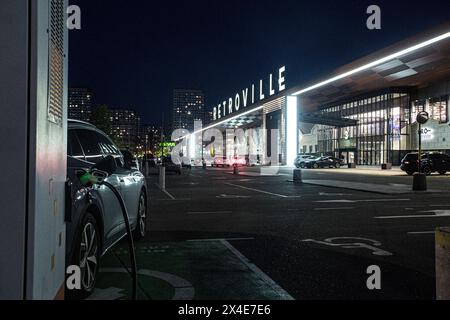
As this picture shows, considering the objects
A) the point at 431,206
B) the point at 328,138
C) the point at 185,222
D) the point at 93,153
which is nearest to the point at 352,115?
the point at 328,138

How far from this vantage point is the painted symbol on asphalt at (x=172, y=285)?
476 centimetres

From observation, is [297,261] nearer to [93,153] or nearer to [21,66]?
[93,153]

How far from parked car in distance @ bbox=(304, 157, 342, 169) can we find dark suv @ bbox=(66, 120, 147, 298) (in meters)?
49.5

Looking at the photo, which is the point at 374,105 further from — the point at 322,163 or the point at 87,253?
the point at 87,253

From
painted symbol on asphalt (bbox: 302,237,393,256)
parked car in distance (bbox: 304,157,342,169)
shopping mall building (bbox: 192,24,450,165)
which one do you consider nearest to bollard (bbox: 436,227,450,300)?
painted symbol on asphalt (bbox: 302,237,393,256)

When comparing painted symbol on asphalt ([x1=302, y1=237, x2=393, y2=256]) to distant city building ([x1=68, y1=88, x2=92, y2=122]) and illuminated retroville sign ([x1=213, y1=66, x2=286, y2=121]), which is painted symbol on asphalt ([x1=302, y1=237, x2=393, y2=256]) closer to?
illuminated retroville sign ([x1=213, y1=66, x2=286, y2=121])

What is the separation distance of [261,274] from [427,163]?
1286 inches

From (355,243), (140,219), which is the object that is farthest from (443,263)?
(140,219)

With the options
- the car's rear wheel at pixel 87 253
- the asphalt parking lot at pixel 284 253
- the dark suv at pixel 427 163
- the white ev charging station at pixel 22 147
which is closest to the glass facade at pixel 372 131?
the dark suv at pixel 427 163

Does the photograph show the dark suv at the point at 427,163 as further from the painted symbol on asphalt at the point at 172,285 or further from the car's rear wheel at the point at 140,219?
the painted symbol on asphalt at the point at 172,285

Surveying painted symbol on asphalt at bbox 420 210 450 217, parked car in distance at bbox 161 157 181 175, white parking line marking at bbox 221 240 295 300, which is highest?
parked car in distance at bbox 161 157 181 175

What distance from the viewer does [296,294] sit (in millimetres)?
4828

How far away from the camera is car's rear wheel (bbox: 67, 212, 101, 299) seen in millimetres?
4203

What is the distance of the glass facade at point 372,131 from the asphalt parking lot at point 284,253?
51360mm
